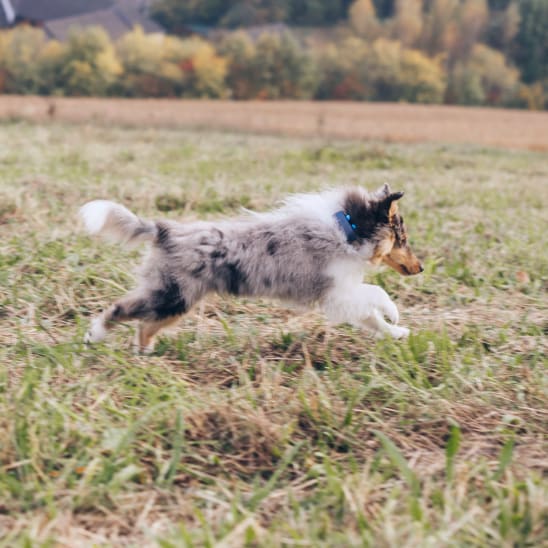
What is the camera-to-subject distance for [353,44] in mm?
26281

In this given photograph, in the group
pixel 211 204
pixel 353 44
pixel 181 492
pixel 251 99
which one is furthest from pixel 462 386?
pixel 353 44

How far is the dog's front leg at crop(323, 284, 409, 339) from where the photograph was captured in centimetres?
375

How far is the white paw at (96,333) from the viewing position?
361 centimetres

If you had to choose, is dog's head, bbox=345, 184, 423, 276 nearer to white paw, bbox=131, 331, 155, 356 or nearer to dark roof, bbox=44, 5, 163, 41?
white paw, bbox=131, 331, 155, 356

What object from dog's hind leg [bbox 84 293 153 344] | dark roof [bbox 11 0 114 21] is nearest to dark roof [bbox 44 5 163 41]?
dark roof [bbox 11 0 114 21]

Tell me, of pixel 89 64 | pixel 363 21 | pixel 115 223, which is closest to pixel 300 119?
pixel 89 64

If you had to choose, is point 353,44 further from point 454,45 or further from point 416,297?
point 416,297

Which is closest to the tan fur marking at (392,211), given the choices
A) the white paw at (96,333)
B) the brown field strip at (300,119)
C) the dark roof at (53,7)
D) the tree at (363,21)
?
the white paw at (96,333)

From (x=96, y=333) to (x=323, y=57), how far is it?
943 inches

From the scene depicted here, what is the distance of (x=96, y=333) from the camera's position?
11.9ft

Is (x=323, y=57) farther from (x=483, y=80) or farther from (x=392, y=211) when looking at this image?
(x=392, y=211)

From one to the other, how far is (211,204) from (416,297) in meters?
2.93

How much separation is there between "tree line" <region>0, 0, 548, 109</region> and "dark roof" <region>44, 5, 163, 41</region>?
1017 mm

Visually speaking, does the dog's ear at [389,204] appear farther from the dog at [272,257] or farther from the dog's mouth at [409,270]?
the dog's mouth at [409,270]
